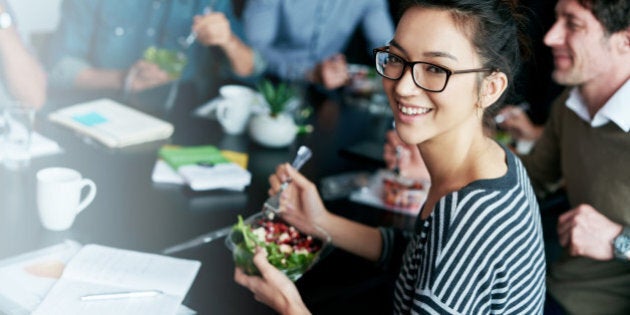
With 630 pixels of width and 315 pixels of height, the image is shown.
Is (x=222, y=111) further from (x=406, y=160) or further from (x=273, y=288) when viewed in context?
(x=273, y=288)

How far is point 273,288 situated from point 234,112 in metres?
1.02

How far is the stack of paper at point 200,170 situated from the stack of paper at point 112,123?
12cm

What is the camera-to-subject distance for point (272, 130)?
2092mm

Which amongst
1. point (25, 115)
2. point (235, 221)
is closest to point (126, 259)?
point (235, 221)

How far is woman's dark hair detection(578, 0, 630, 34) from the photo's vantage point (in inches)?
70.1

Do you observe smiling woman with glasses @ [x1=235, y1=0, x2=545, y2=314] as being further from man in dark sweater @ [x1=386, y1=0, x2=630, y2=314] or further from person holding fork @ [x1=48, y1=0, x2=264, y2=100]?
person holding fork @ [x1=48, y1=0, x2=264, y2=100]

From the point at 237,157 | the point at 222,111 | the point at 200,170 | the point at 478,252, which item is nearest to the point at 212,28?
the point at 222,111

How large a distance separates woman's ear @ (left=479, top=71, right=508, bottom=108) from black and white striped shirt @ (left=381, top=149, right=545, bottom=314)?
0.15 m

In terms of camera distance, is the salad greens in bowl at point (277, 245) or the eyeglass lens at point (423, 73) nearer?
the eyeglass lens at point (423, 73)

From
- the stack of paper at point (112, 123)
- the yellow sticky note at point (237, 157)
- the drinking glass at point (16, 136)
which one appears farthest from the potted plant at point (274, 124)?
the drinking glass at point (16, 136)

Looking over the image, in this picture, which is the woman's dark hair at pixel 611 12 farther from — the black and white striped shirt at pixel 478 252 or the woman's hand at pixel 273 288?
the woman's hand at pixel 273 288

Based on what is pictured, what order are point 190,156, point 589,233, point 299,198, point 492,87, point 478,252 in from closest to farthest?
point 478,252
point 492,87
point 299,198
point 589,233
point 190,156

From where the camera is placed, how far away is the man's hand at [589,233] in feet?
5.64

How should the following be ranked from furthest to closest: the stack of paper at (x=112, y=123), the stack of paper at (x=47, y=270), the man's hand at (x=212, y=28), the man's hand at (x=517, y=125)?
the man's hand at (x=517, y=125), the man's hand at (x=212, y=28), the stack of paper at (x=112, y=123), the stack of paper at (x=47, y=270)
